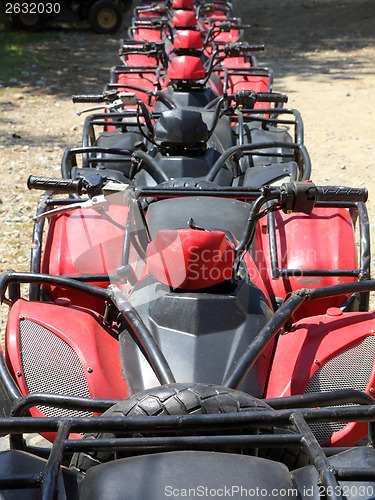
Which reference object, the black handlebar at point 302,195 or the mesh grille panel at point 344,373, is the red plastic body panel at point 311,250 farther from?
the mesh grille panel at point 344,373

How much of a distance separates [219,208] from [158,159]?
1090 mm

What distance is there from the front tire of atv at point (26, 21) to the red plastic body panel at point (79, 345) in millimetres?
11195

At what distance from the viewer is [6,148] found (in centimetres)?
669

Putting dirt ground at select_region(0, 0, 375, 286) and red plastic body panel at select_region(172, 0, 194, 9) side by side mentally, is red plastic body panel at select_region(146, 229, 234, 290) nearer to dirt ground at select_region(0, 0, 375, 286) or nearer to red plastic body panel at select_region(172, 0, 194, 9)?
dirt ground at select_region(0, 0, 375, 286)

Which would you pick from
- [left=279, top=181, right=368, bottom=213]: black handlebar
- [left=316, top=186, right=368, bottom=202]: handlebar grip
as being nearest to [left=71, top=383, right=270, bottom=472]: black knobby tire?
[left=279, top=181, right=368, bottom=213]: black handlebar

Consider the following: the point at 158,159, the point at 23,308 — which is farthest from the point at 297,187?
the point at 158,159

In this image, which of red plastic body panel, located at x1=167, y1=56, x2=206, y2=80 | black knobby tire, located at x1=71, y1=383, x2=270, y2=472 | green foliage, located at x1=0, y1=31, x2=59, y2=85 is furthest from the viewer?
green foliage, located at x1=0, y1=31, x2=59, y2=85

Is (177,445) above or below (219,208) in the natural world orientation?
below

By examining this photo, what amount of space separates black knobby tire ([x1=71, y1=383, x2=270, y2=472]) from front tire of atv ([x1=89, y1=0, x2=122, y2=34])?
39.4 ft

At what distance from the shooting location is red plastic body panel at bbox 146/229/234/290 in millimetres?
2111

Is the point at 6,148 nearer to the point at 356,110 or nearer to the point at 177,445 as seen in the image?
the point at 356,110

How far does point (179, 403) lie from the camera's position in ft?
5.30

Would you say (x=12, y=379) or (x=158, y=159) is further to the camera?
(x=158, y=159)

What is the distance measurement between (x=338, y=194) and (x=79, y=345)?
1148 mm
